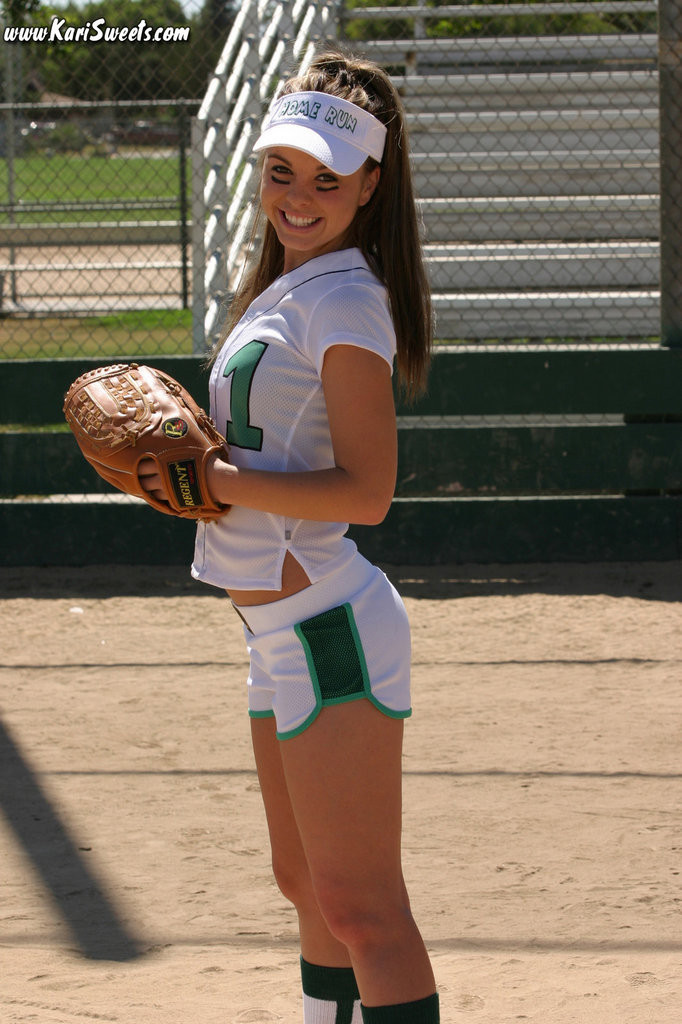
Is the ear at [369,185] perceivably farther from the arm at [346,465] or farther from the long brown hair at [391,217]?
the arm at [346,465]

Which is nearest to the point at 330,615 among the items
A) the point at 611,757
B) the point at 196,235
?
the point at 611,757

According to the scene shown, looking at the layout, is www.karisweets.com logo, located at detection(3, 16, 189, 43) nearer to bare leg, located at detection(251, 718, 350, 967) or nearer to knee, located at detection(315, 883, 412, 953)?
bare leg, located at detection(251, 718, 350, 967)

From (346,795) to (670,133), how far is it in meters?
5.06

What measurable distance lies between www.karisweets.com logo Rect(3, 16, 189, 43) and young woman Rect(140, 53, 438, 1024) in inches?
255

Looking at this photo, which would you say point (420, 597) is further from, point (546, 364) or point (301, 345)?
point (301, 345)

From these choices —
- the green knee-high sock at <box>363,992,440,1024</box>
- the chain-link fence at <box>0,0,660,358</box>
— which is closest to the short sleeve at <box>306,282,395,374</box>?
the green knee-high sock at <box>363,992,440,1024</box>

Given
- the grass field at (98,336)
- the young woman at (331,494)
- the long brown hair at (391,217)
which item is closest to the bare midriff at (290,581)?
the young woman at (331,494)

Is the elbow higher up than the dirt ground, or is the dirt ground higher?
the elbow

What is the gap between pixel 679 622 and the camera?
18.3 feet

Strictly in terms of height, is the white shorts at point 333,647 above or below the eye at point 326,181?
below

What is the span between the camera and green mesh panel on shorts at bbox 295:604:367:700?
6.13ft

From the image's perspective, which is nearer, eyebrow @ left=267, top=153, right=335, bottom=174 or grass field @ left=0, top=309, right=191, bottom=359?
eyebrow @ left=267, top=153, right=335, bottom=174

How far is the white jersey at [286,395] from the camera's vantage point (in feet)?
6.10

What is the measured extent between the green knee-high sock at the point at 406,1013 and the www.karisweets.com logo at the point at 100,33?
7.21 m
